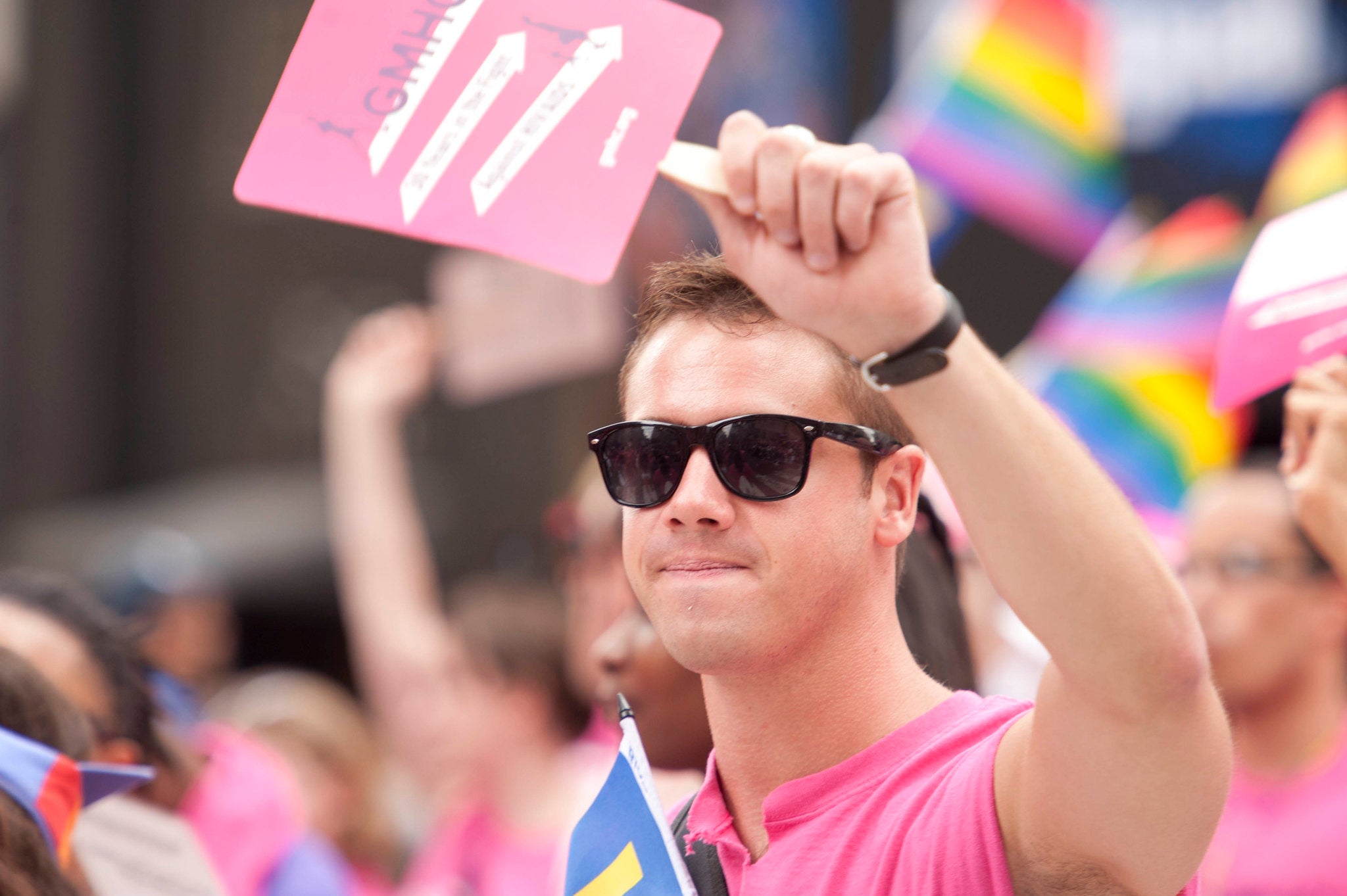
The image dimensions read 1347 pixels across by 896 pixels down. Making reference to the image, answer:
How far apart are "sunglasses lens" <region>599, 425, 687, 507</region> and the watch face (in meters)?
0.44

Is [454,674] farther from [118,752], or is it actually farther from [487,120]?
[487,120]

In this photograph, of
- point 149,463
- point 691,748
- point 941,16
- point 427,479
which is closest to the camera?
point 691,748

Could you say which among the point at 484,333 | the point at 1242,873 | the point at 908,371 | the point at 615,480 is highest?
the point at 908,371

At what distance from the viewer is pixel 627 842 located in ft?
6.02

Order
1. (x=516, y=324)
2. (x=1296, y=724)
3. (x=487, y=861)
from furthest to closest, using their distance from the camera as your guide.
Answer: (x=516, y=324) < (x=487, y=861) < (x=1296, y=724)

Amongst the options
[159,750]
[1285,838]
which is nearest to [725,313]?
[159,750]

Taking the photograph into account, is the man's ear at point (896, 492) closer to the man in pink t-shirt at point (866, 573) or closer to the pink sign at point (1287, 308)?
the man in pink t-shirt at point (866, 573)

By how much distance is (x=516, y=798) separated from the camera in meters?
4.20

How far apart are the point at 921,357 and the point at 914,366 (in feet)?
0.04

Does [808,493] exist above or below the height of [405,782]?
above

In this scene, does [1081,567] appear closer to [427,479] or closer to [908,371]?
[908,371]

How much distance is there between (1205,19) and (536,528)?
591 cm

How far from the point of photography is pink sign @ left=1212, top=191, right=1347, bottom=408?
2080 millimetres

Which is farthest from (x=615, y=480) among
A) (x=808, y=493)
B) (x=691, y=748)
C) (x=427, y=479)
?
(x=427, y=479)
